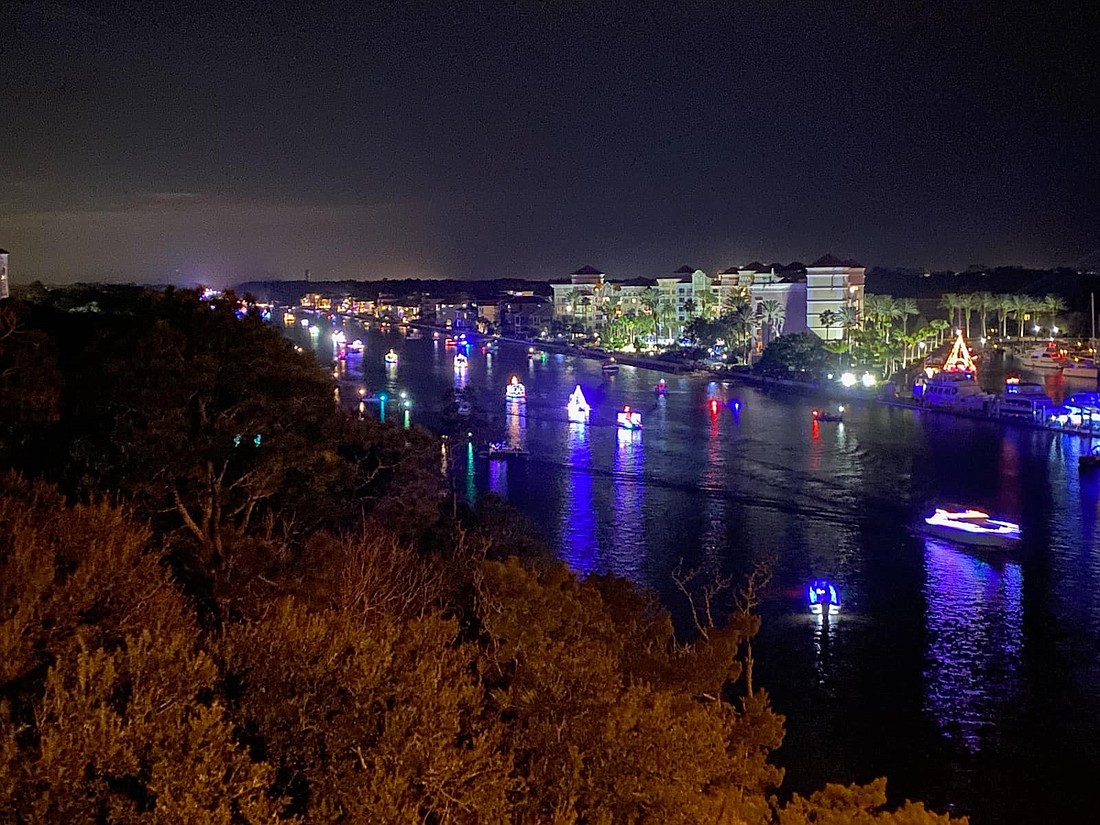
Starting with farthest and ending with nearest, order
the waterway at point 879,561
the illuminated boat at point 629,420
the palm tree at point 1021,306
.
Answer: the palm tree at point 1021,306 < the illuminated boat at point 629,420 < the waterway at point 879,561

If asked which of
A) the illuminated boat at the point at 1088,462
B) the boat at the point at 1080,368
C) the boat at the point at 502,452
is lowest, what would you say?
the illuminated boat at the point at 1088,462

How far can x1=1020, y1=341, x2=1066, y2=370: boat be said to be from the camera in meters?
27.6

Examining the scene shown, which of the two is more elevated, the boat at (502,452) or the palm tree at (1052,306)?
the palm tree at (1052,306)

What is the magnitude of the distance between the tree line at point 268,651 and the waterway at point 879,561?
2269mm

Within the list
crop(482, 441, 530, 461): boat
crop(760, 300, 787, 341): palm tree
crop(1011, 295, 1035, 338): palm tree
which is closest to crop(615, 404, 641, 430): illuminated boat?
crop(482, 441, 530, 461): boat

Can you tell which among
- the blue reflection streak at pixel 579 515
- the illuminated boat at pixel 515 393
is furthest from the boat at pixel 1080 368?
the blue reflection streak at pixel 579 515

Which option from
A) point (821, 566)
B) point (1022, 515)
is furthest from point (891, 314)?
point (821, 566)

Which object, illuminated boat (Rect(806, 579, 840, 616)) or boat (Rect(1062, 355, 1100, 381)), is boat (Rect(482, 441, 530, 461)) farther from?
boat (Rect(1062, 355, 1100, 381))

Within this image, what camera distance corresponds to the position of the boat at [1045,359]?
27625 millimetres

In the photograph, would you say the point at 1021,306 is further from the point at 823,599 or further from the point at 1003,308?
the point at 823,599

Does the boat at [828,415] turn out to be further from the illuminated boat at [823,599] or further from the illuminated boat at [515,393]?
the illuminated boat at [823,599]

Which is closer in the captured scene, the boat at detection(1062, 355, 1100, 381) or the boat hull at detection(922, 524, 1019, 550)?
the boat hull at detection(922, 524, 1019, 550)

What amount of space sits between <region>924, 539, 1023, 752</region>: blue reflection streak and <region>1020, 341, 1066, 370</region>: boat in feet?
65.0

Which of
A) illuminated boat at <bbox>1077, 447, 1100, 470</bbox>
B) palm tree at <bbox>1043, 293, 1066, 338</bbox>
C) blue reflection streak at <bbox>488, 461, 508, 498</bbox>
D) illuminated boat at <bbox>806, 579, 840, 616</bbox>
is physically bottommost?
illuminated boat at <bbox>806, 579, 840, 616</bbox>
